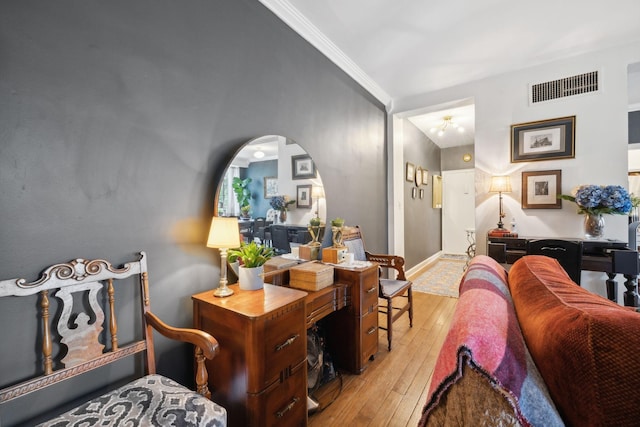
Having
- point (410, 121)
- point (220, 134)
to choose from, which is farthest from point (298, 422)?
point (410, 121)

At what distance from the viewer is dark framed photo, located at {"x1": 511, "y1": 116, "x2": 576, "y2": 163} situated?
303 cm

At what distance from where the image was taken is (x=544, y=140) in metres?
3.15

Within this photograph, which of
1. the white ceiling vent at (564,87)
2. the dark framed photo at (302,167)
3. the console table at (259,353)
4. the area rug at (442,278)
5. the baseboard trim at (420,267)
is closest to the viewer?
the console table at (259,353)

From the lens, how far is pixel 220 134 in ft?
5.69

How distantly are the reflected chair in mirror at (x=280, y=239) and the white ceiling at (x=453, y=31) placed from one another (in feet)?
5.55

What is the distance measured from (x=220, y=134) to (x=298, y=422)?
1.73 metres

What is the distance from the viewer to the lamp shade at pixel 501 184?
10.7 ft

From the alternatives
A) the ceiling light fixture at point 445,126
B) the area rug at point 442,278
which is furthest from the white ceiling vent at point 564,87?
the area rug at point 442,278

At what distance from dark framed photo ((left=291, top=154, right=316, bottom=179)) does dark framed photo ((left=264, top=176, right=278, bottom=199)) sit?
0.20 m

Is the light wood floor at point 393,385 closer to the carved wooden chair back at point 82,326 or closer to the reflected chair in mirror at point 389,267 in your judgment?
the reflected chair in mirror at point 389,267

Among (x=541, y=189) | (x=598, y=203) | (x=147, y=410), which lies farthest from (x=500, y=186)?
(x=147, y=410)

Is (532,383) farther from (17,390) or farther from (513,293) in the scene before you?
(17,390)

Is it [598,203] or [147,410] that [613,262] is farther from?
[147,410]

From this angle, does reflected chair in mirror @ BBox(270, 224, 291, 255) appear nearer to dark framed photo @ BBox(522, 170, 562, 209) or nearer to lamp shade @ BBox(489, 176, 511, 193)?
lamp shade @ BBox(489, 176, 511, 193)
